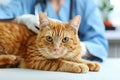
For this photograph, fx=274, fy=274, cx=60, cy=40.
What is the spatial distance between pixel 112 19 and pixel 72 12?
32.3 inches

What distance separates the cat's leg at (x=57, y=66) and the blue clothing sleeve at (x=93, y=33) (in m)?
0.34

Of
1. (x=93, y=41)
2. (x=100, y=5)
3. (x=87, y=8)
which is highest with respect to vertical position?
(x=100, y=5)

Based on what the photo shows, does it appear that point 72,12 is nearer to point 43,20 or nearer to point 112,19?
point 43,20

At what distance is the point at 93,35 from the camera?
1.20 metres

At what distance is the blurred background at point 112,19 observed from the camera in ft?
5.96

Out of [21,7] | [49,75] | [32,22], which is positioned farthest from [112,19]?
[49,75]

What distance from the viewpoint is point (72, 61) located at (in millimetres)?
822

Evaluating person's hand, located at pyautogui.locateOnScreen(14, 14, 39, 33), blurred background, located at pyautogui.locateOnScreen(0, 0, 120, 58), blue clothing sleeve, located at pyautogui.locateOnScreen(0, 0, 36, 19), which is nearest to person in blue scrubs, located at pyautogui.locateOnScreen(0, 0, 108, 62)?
blue clothing sleeve, located at pyautogui.locateOnScreen(0, 0, 36, 19)

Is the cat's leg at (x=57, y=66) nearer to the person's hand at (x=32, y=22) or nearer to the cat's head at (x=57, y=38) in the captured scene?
the cat's head at (x=57, y=38)

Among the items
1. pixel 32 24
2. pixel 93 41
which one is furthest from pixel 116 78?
pixel 93 41

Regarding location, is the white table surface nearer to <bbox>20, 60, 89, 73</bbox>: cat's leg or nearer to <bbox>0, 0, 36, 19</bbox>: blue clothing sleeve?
<bbox>20, 60, 89, 73</bbox>: cat's leg

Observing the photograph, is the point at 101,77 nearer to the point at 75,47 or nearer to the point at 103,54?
the point at 75,47

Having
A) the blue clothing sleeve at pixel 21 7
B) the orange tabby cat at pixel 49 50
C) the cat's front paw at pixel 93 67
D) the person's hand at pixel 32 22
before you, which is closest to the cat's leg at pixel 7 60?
the orange tabby cat at pixel 49 50

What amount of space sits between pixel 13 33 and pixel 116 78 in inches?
14.5
